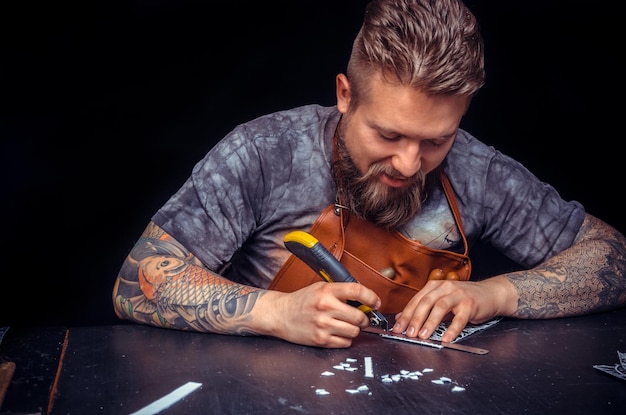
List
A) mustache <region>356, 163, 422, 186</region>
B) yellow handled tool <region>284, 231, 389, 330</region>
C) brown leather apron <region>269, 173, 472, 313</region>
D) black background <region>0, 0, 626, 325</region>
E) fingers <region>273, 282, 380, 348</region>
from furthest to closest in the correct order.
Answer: black background <region>0, 0, 626, 325</region> < brown leather apron <region>269, 173, 472, 313</region> < mustache <region>356, 163, 422, 186</region> < yellow handled tool <region>284, 231, 389, 330</region> < fingers <region>273, 282, 380, 348</region>

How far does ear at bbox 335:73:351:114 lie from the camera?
262 centimetres

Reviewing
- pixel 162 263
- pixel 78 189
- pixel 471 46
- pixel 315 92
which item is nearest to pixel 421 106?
pixel 471 46

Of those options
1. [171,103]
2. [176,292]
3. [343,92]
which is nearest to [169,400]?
[176,292]

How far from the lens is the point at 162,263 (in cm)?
245

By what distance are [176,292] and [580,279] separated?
136cm

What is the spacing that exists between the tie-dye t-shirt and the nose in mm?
331

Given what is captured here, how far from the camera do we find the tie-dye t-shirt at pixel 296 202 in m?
2.58

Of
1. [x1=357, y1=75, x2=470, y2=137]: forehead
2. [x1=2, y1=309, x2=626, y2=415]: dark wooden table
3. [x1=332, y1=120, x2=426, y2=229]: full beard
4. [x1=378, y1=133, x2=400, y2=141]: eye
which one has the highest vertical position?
[x1=357, y1=75, x2=470, y2=137]: forehead

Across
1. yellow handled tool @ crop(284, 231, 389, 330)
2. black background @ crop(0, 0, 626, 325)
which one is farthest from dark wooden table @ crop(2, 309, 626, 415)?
black background @ crop(0, 0, 626, 325)

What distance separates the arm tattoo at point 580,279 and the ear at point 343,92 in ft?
2.59

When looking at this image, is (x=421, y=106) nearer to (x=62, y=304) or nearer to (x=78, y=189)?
(x=78, y=189)

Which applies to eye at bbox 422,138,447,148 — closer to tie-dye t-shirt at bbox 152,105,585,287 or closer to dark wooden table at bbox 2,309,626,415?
tie-dye t-shirt at bbox 152,105,585,287

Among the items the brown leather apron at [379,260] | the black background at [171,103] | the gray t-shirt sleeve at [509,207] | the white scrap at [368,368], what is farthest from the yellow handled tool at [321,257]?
the black background at [171,103]

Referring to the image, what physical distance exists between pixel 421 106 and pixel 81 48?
188 centimetres
